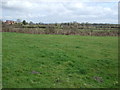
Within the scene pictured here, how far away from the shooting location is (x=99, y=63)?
805 centimetres

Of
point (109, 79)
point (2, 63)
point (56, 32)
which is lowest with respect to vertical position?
point (109, 79)

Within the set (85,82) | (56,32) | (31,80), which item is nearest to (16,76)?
(31,80)

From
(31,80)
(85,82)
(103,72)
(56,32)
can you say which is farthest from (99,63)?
(56,32)

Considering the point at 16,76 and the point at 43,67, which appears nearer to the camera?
the point at 16,76

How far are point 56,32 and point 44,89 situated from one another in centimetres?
2300

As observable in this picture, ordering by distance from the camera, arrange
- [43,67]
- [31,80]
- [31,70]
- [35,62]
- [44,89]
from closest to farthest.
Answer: [44,89] < [31,80] < [31,70] < [43,67] < [35,62]

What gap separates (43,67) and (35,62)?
0.86m

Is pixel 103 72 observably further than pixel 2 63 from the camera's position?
No

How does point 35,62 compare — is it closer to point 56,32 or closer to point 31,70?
point 31,70

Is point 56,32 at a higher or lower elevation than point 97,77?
higher

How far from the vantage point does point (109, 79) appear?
6.12 m

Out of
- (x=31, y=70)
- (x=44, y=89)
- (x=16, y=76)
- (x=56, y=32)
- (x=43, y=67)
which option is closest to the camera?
(x=44, y=89)

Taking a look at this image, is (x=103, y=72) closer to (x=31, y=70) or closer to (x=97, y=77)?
(x=97, y=77)

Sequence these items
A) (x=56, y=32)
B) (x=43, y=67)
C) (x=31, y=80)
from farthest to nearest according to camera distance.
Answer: (x=56, y=32) → (x=43, y=67) → (x=31, y=80)
